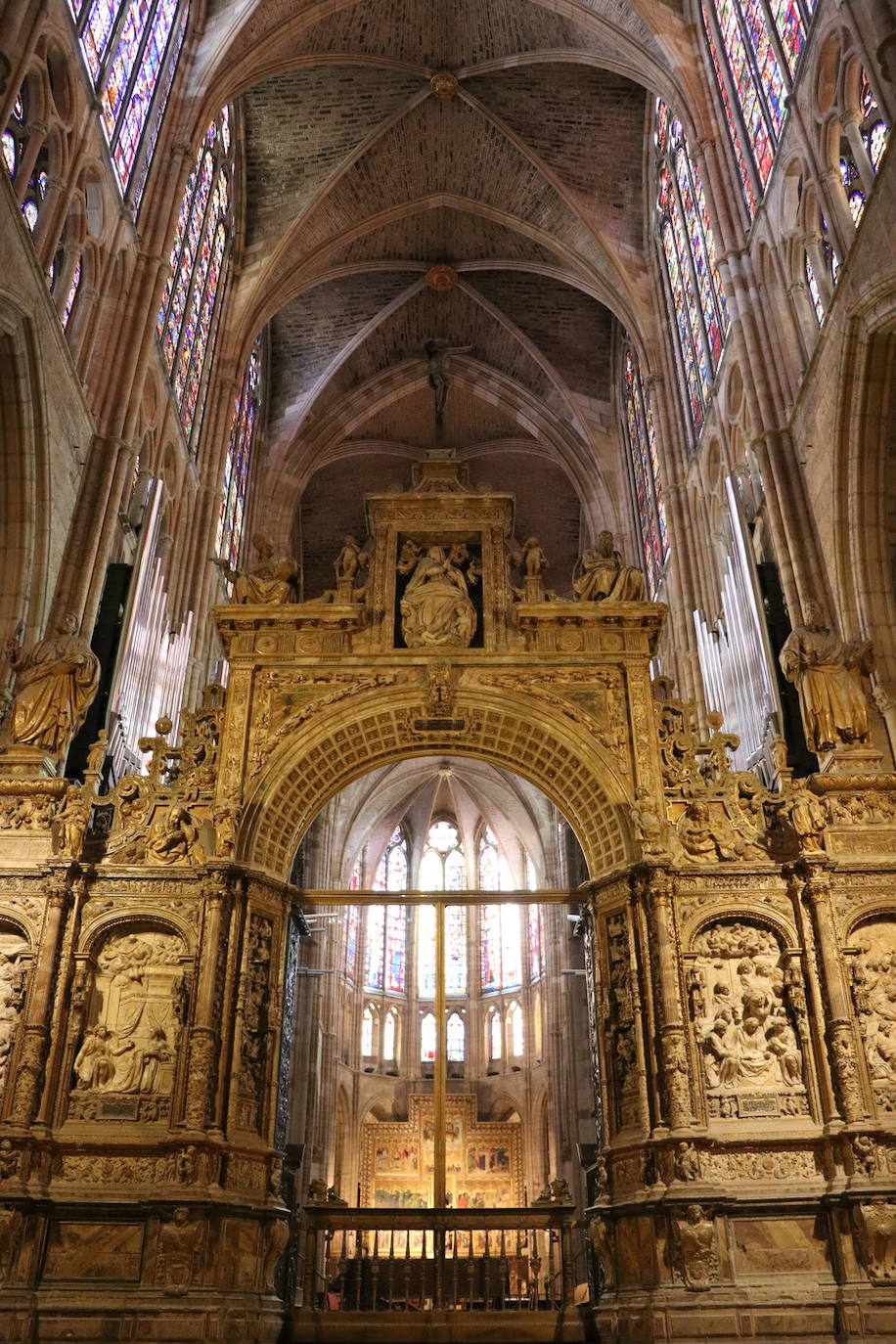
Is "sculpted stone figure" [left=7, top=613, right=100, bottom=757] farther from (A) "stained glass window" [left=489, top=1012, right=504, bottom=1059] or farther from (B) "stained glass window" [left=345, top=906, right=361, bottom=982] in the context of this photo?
(A) "stained glass window" [left=489, top=1012, right=504, bottom=1059]

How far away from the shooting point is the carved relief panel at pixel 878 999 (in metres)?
9.98

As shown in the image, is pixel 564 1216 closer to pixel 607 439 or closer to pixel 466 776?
→ pixel 607 439

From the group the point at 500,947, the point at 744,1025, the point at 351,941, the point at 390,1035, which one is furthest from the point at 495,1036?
the point at 744,1025

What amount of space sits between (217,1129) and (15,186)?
11.2 m

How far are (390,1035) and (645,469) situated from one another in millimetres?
20953

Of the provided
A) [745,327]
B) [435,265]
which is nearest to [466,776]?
[435,265]

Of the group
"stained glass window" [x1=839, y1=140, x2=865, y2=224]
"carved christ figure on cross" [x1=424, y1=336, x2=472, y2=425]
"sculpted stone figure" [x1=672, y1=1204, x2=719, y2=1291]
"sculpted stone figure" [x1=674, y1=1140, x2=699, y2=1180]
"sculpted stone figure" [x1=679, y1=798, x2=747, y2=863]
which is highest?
"carved christ figure on cross" [x1=424, y1=336, x2=472, y2=425]

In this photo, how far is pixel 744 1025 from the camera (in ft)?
34.3

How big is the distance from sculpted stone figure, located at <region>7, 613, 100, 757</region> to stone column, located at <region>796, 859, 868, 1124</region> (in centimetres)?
757

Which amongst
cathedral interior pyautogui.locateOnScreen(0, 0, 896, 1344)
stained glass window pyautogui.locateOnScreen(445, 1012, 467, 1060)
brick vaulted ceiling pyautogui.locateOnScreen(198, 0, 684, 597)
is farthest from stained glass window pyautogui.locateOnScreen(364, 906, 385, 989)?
brick vaulted ceiling pyautogui.locateOnScreen(198, 0, 684, 597)

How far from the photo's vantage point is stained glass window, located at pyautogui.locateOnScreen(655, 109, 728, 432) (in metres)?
20.6

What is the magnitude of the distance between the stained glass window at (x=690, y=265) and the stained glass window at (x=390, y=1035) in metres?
23.2

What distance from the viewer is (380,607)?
41.3 feet

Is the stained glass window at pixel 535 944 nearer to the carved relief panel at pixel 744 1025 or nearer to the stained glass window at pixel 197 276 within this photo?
the stained glass window at pixel 197 276
